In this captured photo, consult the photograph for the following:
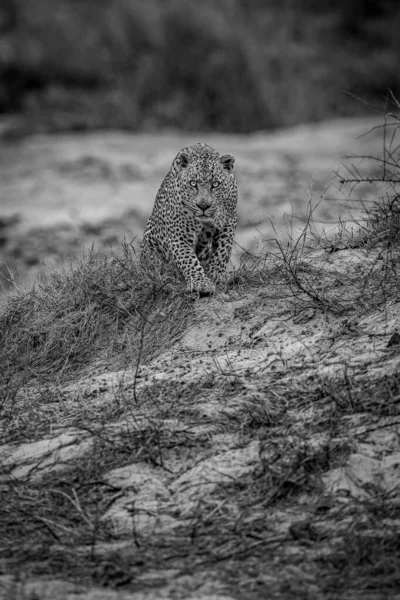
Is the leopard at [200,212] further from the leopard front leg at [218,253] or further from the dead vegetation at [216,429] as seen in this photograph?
the dead vegetation at [216,429]

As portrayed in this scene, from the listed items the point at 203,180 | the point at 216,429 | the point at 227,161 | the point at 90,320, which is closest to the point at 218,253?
the point at 203,180

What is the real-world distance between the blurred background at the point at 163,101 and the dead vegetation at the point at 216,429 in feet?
26.6

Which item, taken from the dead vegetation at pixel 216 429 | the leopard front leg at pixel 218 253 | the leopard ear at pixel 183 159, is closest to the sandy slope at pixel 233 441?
the dead vegetation at pixel 216 429

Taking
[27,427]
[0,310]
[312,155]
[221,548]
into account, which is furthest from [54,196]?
[221,548]

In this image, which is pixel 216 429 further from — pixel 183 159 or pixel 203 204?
pixel 183 159

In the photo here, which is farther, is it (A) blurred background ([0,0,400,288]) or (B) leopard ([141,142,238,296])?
(A) blurred background ([0,0,400,288])

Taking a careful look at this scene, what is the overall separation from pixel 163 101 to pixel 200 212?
19.5 metres

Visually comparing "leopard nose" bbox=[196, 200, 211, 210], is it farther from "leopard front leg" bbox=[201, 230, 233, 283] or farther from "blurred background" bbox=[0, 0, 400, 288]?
"blurred background" bbox=[0, 0, 400, 288]

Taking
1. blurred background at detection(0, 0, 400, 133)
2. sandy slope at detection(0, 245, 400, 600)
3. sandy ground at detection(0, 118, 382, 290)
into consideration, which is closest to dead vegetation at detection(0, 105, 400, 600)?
sandy slope at detection(0, 245, 400, 600)

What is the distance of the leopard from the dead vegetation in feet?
2.41

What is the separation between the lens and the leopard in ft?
27.8

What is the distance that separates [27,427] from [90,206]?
12.8 meters

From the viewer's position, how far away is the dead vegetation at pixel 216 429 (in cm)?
481

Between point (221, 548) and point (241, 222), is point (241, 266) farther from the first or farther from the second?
point (241, 222)
